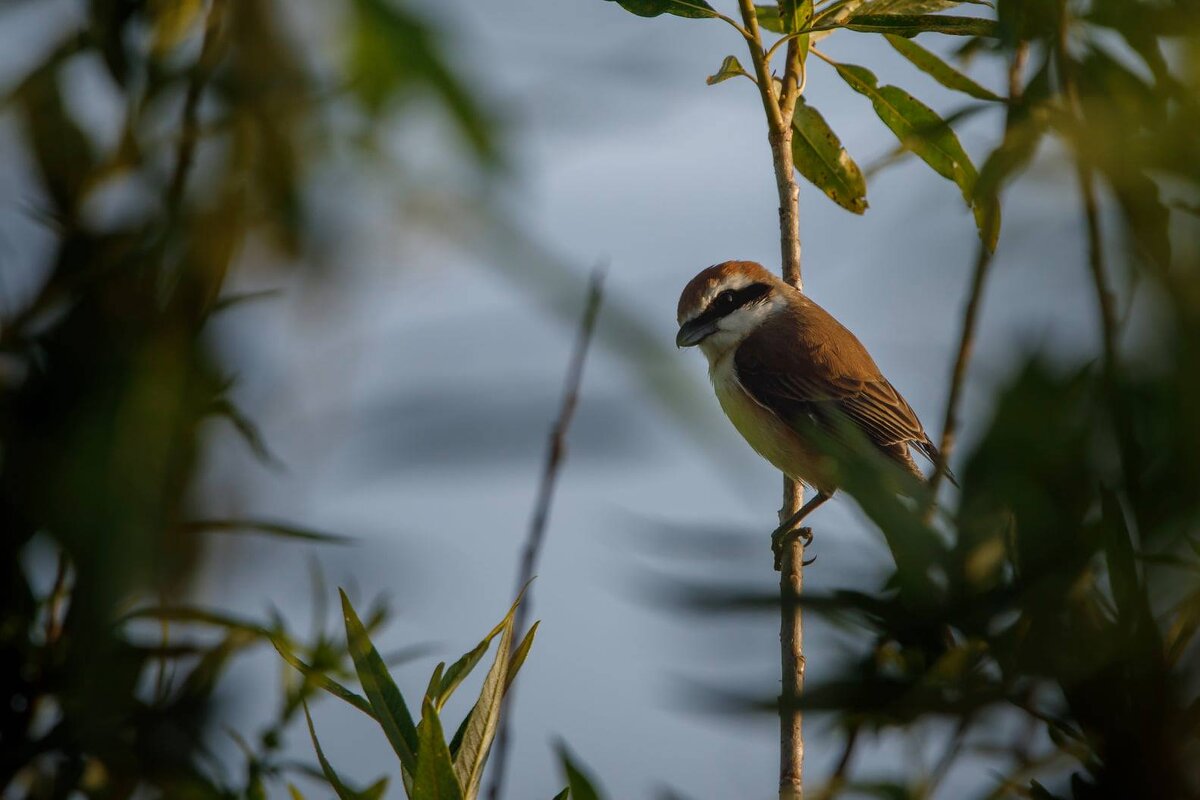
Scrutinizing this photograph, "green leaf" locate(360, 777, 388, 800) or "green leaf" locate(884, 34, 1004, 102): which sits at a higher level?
"green leaf" locate(884, 34, 1004, 102)

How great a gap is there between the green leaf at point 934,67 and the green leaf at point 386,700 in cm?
151

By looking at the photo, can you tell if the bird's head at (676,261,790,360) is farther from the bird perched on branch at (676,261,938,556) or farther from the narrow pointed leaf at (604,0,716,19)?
the narrow pointed leaf at (604,0,716,19)

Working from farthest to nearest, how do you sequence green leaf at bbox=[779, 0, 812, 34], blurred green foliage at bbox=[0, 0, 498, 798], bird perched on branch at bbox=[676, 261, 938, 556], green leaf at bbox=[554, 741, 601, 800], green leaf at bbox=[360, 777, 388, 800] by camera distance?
1. bird perched on branch at bbox=[676, 261, 938, 556]
2. green leaf at bbox=[779, 0, 812, 34]
3. green leaf at bbox=[360, 777, 388, 800]
4. green leaf at bbox=[554, 741, 601, 800]
5. blurred green foliage at bbox=[0, 0, 498, 798]

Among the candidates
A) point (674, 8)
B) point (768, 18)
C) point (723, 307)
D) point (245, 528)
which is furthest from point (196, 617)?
point (723, 307)

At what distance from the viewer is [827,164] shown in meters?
2.96

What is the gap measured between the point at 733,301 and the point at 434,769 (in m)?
3.66

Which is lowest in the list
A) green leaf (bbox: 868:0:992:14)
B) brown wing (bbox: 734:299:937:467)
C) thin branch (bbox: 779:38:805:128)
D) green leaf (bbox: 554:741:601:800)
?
green leaf (bbox: 554:741:601:800)

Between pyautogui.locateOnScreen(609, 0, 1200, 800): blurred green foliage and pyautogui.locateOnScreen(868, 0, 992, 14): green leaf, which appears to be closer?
pyautogui.locateOnScreen(609, 0, 1200, 800): blurred green foliage

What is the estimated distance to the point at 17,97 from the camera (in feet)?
3.76

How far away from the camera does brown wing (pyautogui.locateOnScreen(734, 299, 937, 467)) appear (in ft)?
14.8

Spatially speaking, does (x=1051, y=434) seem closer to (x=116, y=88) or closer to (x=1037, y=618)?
(x=1037, y=618)

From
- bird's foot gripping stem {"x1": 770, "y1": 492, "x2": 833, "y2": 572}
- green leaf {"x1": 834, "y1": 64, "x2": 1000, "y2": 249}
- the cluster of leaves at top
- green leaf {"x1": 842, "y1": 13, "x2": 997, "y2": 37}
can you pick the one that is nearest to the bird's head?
bird's foot gripping stem {"x1": 770, "y1": 492, "x2": 833, "y2": 572}

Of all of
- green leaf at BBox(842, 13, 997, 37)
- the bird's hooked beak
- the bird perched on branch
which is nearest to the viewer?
green leaf at BBox(842, 13, 997, 37)

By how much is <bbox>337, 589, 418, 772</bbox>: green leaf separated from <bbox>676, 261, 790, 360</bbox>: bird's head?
314 cm
